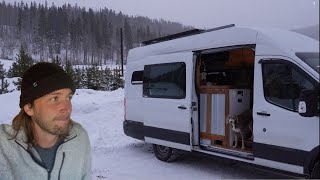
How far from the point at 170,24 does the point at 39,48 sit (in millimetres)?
864

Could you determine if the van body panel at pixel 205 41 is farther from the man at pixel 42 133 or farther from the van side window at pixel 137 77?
the man at pixel 42 133

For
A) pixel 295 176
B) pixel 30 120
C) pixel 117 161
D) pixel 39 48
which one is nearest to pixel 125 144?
pixel 117 161

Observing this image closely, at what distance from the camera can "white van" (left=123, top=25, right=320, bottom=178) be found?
4.91 metres

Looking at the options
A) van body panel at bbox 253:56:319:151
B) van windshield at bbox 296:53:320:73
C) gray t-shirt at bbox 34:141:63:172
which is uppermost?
van windshield at bbox 296:53:320:73

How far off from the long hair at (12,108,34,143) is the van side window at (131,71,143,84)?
21.4 ft

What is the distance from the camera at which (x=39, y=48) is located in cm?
262

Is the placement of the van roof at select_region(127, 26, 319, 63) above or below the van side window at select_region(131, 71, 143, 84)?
above

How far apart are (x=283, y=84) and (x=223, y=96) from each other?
5.15 feet

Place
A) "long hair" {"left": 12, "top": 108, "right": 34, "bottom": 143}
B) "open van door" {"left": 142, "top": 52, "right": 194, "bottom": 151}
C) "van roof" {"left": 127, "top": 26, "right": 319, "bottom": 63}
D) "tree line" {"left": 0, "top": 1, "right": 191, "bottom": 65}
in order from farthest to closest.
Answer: "open van door" {"left": 142, "top": 52, "right": 194, "bottom": 151}, "van roof" {"left": 127, "top": 26, "right": 319, "bottom": 63}, "tree line" {"left": 0, "top": 1, "right": 191, "bottom": 65}, "long hair" {"left": 12, "top": 108, "right": 34, "bottom": 143}

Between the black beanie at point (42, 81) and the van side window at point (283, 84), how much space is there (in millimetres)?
3396

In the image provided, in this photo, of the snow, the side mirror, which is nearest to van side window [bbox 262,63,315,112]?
the snow

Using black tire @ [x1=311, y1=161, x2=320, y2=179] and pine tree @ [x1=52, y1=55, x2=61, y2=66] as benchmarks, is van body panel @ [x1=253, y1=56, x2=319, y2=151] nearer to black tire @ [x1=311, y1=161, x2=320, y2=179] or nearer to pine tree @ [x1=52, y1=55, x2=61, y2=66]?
black tire @ [x1=311, y1=161, x2=320, y2=179]

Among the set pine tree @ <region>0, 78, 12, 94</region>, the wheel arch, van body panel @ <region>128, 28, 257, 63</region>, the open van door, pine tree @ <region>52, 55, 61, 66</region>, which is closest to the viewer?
pine tree @ <region>52, 55, 61, 66</region>

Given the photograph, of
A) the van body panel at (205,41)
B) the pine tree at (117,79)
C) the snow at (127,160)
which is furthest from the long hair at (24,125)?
the snow at (127,160)
